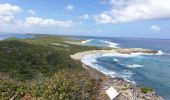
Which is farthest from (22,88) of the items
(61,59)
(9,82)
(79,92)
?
(61,59)

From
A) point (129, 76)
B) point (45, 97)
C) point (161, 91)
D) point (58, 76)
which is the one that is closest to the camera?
point (45, 97)

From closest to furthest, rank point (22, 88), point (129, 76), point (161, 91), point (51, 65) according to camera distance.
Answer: point (22, 88), point (161, 91), point (51, 65), point (129, 76)

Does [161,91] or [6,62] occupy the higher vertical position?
[6,62]

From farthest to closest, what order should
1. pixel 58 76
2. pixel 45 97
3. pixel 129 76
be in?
pixel 129 76 < pixel 58 76 < pixel 45 97

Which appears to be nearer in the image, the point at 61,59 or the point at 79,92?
the point at 79,92

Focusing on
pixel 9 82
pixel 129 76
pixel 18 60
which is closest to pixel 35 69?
pixel 18 60

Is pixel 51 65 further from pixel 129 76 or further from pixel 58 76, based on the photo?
pixel 58 76

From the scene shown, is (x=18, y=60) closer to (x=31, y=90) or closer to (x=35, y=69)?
(x=35, y=69)

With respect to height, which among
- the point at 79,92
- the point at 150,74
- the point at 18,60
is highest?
the point at 79,92

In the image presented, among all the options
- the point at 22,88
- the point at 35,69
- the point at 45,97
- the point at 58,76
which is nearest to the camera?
the point at 45,97
